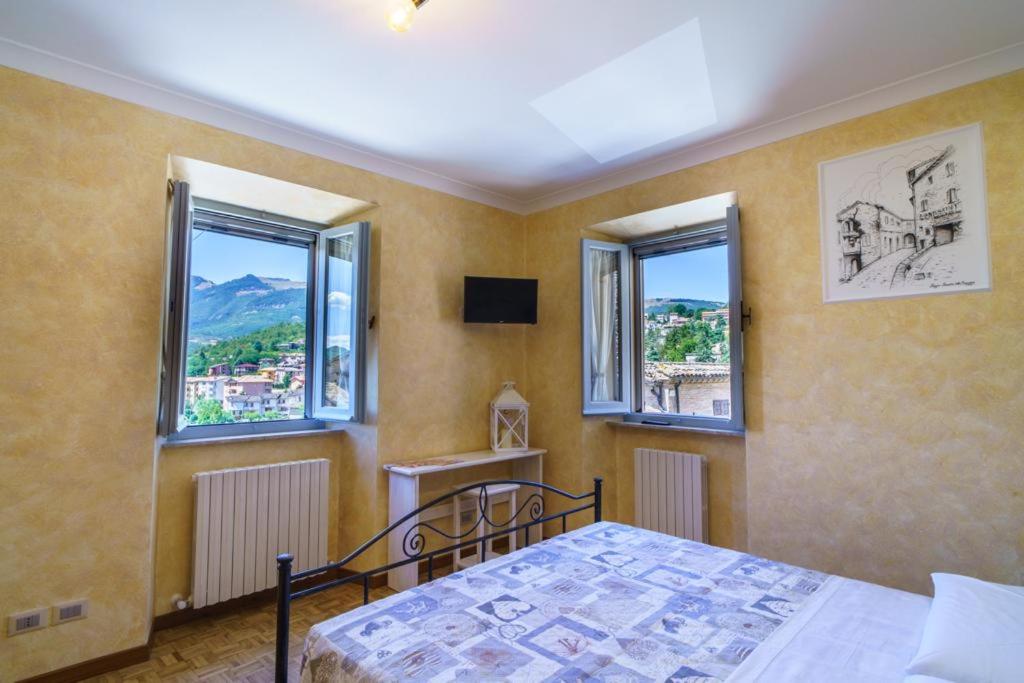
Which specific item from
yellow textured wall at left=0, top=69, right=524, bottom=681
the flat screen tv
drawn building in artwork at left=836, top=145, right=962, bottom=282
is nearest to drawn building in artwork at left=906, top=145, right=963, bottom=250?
drawn building in artwork at left=836, top=145, right=962, bottom=282

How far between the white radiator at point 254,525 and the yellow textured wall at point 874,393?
2.50 meters

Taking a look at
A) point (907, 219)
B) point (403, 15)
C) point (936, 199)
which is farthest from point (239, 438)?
point (936, 199)

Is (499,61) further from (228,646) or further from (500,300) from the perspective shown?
(228,646)

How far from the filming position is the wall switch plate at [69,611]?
2.20 meters

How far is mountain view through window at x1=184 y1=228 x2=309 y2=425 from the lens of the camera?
3131 mm

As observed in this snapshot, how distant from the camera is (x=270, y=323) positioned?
3.44 metres

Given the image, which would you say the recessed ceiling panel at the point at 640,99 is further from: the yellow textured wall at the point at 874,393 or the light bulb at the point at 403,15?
the light bulb at the point at 403,15

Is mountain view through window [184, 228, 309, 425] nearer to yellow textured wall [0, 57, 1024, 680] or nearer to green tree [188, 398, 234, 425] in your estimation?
green tree [188, 398, 234, 425]

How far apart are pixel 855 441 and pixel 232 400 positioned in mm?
3571

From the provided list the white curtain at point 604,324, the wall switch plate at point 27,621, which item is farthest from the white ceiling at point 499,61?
the wall switch plate at point 27,621

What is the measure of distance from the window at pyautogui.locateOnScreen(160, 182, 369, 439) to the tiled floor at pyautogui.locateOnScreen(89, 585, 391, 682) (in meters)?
1.04

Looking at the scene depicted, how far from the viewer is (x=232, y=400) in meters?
3.22

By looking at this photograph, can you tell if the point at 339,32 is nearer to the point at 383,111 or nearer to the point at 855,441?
the point at 383,111

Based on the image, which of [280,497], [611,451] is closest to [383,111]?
[280,497]
